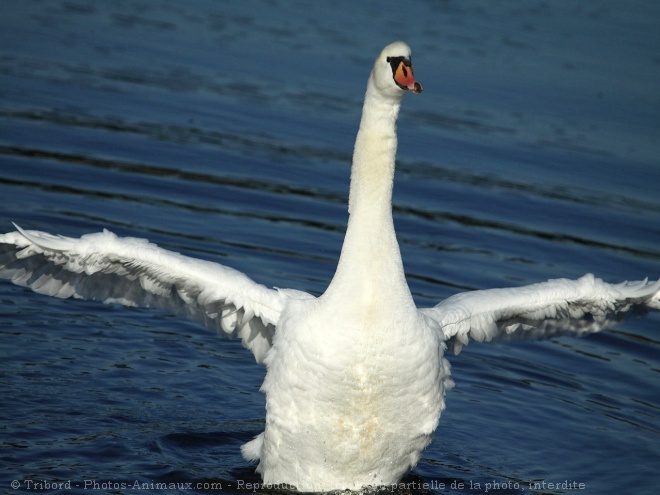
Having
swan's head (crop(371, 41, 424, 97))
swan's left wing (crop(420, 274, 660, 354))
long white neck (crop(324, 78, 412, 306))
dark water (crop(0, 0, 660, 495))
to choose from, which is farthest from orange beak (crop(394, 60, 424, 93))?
dark water (crop(0, 0, 660, 495))

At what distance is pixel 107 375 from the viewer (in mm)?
10641

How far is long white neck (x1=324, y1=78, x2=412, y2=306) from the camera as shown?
782 cm

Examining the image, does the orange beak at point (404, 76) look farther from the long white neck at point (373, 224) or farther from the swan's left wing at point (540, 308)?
the swan's left wing at point (540, 308)

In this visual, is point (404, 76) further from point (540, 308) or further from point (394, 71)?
point (540, 308)

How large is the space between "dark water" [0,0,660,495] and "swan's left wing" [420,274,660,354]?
1148 millimetres

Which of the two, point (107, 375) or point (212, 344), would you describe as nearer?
point (107, 375)

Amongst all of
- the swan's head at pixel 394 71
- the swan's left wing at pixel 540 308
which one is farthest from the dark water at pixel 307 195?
the swan's head at pixel 394 71

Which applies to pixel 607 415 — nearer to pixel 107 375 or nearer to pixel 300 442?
pixel 300 442

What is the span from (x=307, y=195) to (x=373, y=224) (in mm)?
7562

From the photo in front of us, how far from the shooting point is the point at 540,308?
374 inches

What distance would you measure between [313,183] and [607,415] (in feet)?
20.4

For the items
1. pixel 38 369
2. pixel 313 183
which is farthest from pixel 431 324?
pixel 313 183

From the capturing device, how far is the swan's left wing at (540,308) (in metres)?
9.18

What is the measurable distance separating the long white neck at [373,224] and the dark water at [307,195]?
7.51ft
